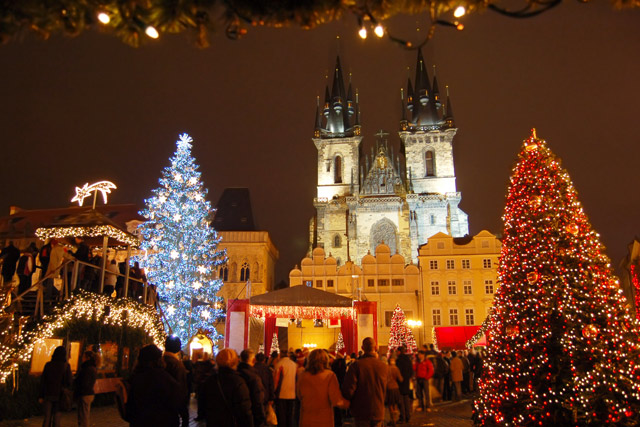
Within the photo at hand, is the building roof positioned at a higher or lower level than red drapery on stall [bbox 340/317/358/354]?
higher

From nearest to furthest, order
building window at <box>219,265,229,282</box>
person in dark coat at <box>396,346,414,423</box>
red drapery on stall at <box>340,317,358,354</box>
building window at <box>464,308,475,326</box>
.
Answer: person in dark coat at <box>396,346,414,423</box> < red drapery on stall at <box>340,317,358,354</box> < building window at <box>464,308,475,326</box> < building window at <box>219,265,229,282</box>

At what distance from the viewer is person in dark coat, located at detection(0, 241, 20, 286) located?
11.4m

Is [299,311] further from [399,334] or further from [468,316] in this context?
[468,316]

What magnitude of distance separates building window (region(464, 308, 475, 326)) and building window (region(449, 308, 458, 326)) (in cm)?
62

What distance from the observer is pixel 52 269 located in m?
11.5

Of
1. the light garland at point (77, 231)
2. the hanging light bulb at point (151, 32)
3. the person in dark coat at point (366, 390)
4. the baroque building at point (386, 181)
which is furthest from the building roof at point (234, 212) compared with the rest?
the hanging light bulb at point (151, 32)

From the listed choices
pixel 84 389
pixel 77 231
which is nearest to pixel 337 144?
pixel 77 231

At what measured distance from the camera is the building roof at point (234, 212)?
4794 cm

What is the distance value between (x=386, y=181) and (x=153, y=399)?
4908cm

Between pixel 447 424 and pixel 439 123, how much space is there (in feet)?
154

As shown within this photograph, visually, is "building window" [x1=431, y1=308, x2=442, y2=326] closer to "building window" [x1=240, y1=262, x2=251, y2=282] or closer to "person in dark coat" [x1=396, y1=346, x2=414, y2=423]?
"building window" [x1=240, y1=262, x2=251, y2=282]

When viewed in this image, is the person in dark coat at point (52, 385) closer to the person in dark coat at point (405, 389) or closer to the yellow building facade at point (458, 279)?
the person in dark coat at point (405, 389)

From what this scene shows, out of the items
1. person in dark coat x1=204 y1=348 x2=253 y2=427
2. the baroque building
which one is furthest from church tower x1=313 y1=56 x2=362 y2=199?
person in dark coat x1=204 y1=348 x2=253 y2=427

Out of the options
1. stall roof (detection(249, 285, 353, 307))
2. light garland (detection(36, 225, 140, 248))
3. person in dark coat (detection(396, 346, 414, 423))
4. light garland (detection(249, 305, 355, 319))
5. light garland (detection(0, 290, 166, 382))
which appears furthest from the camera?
light garland (detection(249, 305, 355, 319))
